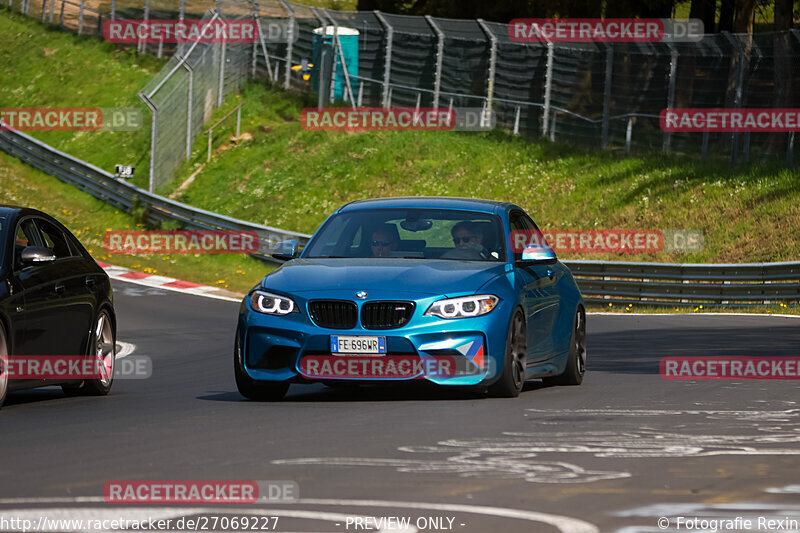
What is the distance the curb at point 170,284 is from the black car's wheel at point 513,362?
671 inches

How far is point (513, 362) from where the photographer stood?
11.0 metres

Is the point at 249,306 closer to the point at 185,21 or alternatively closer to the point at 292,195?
the point at 292,195

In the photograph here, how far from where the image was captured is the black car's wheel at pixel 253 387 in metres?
10.9

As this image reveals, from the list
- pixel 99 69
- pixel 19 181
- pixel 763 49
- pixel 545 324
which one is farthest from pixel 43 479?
pixel 99 69

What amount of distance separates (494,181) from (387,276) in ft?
91.7

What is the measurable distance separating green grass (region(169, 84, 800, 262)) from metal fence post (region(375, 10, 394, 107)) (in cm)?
127

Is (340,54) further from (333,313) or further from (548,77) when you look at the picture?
(333,313)

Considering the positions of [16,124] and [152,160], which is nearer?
[152,160]

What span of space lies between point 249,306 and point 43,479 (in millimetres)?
4080

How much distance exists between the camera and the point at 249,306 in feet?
35.8
